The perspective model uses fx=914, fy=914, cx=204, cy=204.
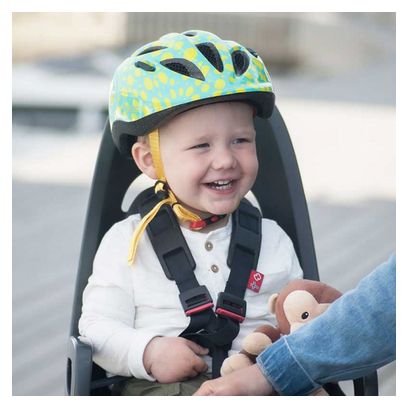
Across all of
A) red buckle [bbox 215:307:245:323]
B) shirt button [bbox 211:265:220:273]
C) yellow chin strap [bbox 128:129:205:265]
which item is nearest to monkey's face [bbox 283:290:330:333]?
red buckle [bbox 215:307:245:323]

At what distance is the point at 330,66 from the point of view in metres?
14.1

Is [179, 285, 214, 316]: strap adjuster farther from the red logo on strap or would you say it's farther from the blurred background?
the blurred background

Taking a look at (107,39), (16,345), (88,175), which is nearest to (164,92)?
(16,345)

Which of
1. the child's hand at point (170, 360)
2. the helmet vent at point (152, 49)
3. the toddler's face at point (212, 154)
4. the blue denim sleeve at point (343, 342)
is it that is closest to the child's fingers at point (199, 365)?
the child's hand at point (170, 360)

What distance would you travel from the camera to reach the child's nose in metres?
2.30

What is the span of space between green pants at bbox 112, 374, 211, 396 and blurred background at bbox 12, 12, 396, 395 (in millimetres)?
1767

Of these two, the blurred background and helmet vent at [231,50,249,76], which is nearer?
helmet vent at [231,50,249,76]

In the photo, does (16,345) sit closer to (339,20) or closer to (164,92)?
(164,92)

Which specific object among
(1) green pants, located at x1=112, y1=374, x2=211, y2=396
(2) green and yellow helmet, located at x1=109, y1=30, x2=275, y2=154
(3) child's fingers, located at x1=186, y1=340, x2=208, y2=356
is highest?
(2) green and yellow helmet, located at x1=109, y1=30, x2=275, y2=154

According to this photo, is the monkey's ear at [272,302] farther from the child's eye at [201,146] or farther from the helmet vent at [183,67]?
the helmet vent at [183,67]

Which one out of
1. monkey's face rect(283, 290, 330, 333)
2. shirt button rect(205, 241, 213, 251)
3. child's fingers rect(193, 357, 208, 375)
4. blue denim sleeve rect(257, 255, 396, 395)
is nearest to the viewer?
blue denim sleeve rect(257, 255, 396, 395)

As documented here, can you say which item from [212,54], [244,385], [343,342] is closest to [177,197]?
[212,54]

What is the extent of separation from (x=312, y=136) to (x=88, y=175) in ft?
7.90

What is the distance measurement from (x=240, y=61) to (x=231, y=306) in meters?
0.64
